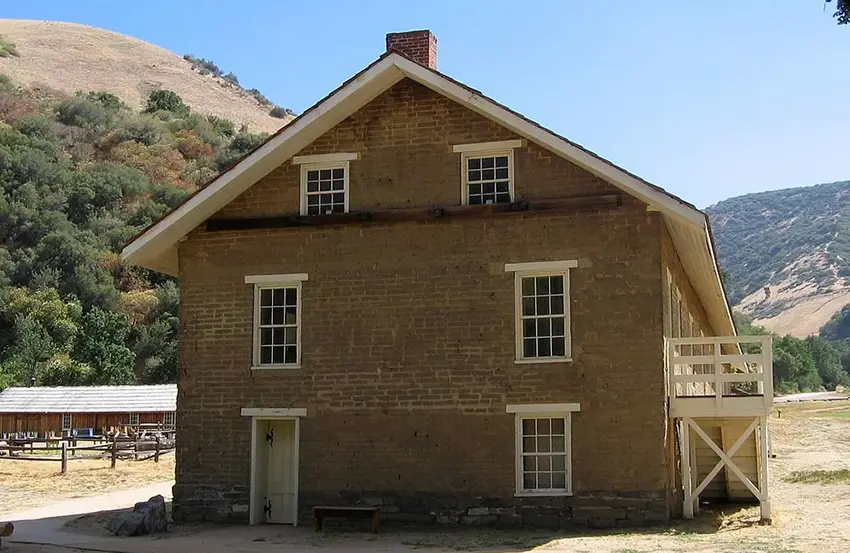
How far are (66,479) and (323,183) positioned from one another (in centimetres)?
1577

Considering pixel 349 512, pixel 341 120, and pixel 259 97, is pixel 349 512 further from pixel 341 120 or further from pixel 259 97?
pixel 259 97

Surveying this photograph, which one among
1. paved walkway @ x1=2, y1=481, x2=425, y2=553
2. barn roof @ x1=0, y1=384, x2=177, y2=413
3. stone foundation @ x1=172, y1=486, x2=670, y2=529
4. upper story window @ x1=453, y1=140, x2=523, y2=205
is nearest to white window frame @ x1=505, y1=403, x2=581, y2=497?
stone foundation @ x1=172, y1=486, x2=670, y2=529

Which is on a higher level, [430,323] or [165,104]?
[165,104]

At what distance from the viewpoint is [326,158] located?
2084cm

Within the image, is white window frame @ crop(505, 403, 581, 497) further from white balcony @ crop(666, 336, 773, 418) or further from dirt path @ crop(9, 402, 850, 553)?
white balcony @ crop(666, 336, 773, 418)

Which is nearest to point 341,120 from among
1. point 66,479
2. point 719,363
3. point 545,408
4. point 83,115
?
point 545,408

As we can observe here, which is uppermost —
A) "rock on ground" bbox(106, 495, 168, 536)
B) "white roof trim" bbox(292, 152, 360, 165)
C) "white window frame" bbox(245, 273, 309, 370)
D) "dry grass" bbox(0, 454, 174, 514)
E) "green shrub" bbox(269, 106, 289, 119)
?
"green shrub" bbox(269, 106, 289, 119)

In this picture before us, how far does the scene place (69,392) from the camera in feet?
164

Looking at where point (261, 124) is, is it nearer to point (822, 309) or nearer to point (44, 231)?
point (44, 231)

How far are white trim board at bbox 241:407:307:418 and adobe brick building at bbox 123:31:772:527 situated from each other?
0.04 metres

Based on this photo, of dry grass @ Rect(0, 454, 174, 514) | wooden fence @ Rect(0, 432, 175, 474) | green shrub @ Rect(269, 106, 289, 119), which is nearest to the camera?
dry grass @ Rect(0, 454, 174, 514)

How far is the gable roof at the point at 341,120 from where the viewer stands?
18.7 metres

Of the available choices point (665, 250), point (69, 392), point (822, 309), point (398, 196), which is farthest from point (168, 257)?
point (822, 309)

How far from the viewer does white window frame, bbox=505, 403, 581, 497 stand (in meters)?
18.8
